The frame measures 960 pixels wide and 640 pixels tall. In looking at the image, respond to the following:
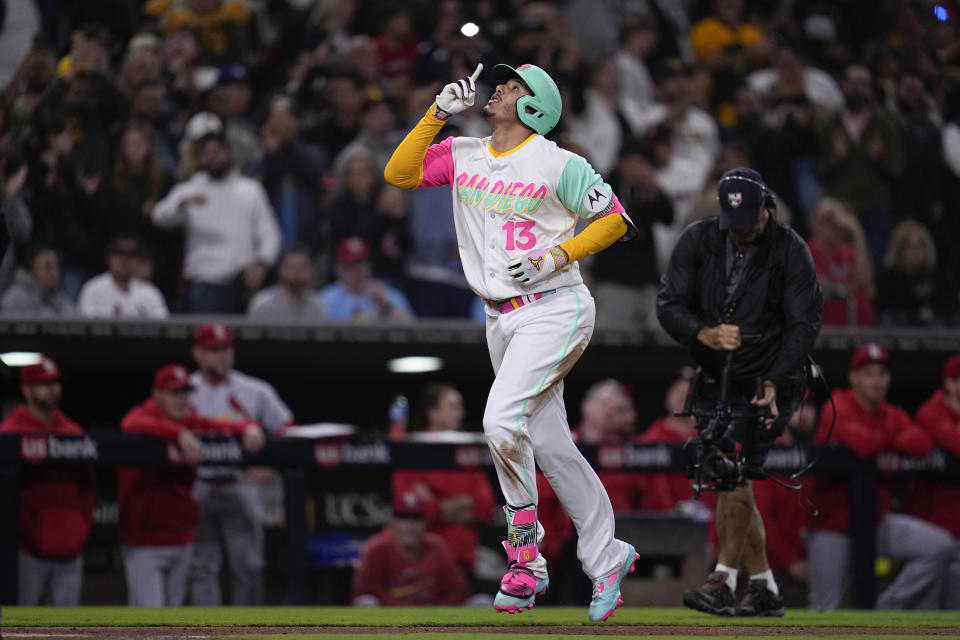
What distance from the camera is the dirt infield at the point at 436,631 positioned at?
5121 millimetres

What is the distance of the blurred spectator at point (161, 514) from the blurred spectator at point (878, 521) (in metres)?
3.12

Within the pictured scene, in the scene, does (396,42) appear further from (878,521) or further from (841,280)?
(878,521)

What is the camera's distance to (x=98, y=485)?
8.99 meters

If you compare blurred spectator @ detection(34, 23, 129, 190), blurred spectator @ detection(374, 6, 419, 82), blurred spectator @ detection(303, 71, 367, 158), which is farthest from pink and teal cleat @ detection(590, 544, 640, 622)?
blurred spectator @ detection(374, 6, 419, 82)

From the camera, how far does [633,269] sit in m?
9.84

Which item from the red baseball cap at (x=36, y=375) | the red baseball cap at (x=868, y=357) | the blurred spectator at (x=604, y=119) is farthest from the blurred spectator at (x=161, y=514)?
the blurred spectator at (x=604, y=119)

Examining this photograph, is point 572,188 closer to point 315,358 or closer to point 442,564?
point 442,564

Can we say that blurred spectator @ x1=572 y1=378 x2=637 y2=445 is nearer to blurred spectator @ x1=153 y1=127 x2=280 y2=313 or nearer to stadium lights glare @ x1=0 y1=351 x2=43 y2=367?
blurred spectator @ x1=153 y1=127 x2=280 y2=313

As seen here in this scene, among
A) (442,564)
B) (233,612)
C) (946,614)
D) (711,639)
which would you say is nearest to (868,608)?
(946,614)

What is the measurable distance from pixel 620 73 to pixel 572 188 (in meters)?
7.22

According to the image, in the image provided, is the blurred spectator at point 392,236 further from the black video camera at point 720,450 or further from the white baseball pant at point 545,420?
the white baseball pant at point 545,420

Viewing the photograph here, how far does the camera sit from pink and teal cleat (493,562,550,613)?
5.20 metres

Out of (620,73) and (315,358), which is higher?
(620,73)

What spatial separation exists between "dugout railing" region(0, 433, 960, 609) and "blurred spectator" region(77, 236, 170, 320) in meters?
2.04
